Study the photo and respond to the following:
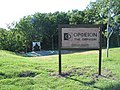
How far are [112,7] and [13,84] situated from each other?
9.19 metres

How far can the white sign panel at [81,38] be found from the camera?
9.29 m

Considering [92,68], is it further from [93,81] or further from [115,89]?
[115,89]

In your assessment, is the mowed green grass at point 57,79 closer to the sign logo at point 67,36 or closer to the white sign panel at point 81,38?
the white sign panel at point 81,38

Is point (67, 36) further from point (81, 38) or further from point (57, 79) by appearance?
point (57, 79)

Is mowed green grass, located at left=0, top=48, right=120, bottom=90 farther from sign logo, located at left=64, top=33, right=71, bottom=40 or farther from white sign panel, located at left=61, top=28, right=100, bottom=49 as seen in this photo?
sign logo, located at left=64, top=33, right=71, bottom=40

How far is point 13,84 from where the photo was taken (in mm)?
7258

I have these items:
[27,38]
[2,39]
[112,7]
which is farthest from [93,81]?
[27,38]

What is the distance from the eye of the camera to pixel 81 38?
9383 mm

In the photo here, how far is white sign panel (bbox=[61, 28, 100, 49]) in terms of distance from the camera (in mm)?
9289

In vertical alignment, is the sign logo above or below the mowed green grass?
above

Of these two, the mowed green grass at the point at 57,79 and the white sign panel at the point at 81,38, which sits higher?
the white sign panel at the point at 81,38

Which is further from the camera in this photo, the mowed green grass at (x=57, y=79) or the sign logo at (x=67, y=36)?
the sign logo at (x=67, y=36)

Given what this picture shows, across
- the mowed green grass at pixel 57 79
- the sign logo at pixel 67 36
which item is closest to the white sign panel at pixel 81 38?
the sign logo at pixel 67 36

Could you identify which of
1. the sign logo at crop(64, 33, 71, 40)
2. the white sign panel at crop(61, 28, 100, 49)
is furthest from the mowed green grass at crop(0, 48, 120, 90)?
the sign logo at crop(64, 33, 71, 40)
